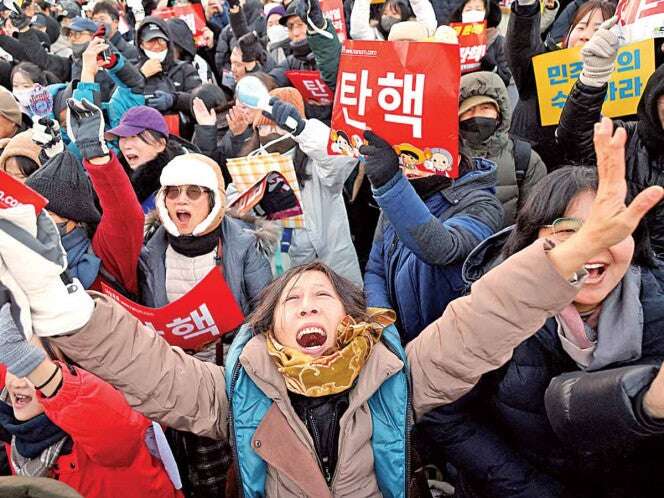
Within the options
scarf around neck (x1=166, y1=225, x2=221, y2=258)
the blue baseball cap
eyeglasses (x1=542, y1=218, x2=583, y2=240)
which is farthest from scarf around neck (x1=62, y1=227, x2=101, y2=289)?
the blue baseball cap

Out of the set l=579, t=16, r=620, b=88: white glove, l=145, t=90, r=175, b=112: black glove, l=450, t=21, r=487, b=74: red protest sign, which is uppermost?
l=579, t=16, r=620, b=88: white glove

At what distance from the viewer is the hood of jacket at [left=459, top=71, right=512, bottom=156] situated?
9.05 ft

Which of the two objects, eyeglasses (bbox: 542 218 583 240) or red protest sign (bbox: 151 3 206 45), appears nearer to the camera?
eyeglasses (bbox: 542 218 583 240)

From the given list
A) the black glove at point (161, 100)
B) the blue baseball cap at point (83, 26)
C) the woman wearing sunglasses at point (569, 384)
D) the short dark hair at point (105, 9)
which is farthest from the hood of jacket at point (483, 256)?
the short dark hair at point (105, 9)

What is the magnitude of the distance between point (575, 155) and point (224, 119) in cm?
298

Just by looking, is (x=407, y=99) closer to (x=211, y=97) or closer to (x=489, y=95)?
(x=489, y=95)

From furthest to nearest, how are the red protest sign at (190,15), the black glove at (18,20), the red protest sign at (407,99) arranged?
the red protest sign at (190,15) < the black glove at (18,20) < the red protest sign at (407,99)

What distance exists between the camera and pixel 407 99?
2.39 m

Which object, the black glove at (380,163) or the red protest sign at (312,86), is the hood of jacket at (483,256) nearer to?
the black glove at (380,163)

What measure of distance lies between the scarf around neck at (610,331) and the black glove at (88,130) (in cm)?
181

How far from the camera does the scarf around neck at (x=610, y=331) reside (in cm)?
160

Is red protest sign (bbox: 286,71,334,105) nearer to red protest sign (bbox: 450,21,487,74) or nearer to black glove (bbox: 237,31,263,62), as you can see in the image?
red protest sign (bbox: 450,21,487,74)

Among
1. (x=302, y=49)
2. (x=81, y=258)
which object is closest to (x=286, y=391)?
(x=81, y=258)

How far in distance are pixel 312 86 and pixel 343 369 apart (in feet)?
9.48
